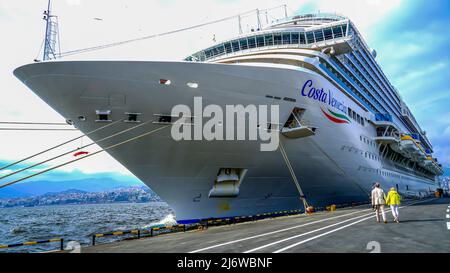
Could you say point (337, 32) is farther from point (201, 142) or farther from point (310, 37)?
point (201, 142)

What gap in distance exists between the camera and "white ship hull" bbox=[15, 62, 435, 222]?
11.0 m

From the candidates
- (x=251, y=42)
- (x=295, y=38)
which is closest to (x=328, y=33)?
(x=295, y=38)

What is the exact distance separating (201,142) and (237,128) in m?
1.71

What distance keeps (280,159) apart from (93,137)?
887cm

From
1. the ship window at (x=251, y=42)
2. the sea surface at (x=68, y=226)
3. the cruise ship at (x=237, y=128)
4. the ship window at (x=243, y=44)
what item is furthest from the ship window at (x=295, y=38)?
the sea surface at (x=68, y=226)

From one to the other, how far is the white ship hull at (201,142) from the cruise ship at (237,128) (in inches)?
1.8

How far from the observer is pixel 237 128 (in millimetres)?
13031

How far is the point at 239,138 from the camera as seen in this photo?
1327cm

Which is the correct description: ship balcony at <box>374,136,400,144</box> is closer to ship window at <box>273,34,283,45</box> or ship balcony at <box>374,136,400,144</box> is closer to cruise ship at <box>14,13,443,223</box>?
cruise ship at <box>14,13,443,223</box>

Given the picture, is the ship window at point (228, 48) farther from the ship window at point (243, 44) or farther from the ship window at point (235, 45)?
the ship window at point (243, 44)
